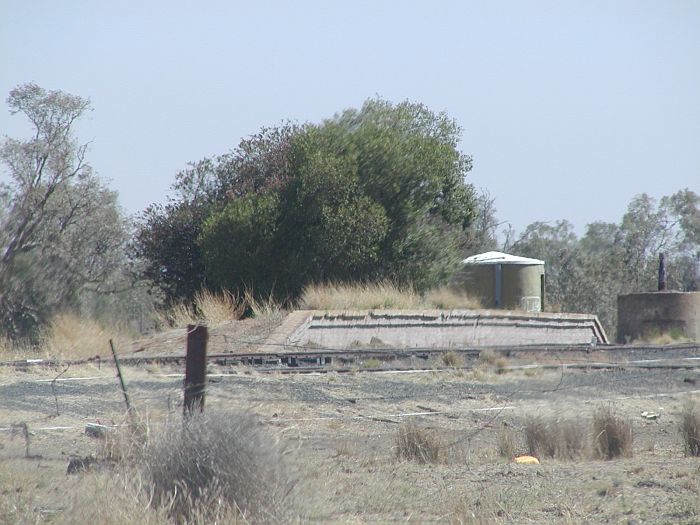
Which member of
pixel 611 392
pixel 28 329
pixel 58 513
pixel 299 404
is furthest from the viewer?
pixel 28 329

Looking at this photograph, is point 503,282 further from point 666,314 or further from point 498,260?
point 666,314

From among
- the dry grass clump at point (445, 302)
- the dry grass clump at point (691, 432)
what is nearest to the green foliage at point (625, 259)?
the dry grass clump at point (445, 302)

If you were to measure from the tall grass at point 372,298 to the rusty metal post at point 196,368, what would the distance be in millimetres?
19986

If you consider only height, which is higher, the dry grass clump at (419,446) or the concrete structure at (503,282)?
the concrete structure at (503,282)

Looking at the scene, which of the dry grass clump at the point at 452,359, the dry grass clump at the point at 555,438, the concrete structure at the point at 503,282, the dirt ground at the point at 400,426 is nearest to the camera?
the dirt ground at the point at 400,426

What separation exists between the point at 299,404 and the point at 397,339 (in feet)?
45.9

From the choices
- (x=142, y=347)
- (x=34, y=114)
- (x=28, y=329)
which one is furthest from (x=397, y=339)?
(x=34, y=114)

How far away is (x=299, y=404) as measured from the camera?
628 inches

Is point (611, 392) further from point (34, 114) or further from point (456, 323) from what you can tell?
point (34, 114)

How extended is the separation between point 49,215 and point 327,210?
15.5 meters

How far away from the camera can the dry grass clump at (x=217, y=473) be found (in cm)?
768

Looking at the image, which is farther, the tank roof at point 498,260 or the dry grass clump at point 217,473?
the tank roof at point 498,260

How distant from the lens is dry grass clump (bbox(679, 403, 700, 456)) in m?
12.3

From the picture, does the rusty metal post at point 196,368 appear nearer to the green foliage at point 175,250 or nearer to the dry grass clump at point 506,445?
the dry grass clump at point 506,445
